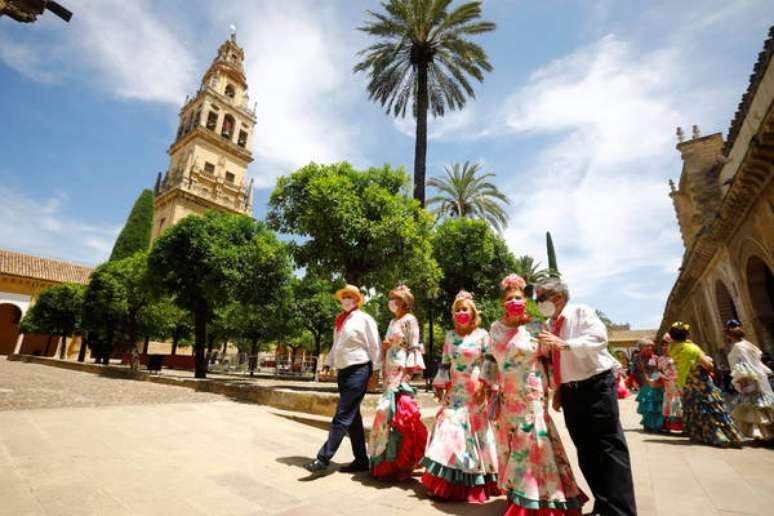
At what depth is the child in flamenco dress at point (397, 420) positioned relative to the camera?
3631 mm

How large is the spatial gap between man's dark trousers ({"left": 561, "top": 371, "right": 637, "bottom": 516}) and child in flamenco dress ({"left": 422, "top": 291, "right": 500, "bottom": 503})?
0.87 meters

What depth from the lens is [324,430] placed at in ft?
20.3

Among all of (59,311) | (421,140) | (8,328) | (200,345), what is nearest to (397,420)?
(200,345)

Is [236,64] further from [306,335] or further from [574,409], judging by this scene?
[574,409]

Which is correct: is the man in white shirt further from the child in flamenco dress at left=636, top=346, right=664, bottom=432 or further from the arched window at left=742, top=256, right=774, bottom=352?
the arched window at left=742, top=256, right=774, bottom=352

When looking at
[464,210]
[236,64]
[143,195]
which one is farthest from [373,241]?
[236,64]

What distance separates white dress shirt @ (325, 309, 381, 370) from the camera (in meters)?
3.94

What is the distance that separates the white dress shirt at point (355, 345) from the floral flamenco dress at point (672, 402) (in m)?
6.84

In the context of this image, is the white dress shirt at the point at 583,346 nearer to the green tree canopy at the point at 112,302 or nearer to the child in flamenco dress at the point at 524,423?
the child in flamenco dress at the point at 524,423

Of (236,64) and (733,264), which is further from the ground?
(236,64)

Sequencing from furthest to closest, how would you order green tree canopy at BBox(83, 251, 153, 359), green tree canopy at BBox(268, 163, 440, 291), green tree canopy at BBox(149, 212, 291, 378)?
green tree canopy at BBox(83, 251, 153, 359)
green tree canopy at BBox(149, 212, 291, 378)
green tree canopy at BBox(268, 163, 440, 291)

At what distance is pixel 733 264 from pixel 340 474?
17.4m

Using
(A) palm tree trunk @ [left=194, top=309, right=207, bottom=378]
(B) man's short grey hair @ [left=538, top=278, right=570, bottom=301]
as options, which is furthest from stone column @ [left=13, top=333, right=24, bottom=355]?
(B) man's short grey hair @ [left=538, top=278, right=570, bottom=301]

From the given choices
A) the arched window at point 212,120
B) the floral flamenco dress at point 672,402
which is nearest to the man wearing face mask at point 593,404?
the floral flamenco dress at point 672,402
